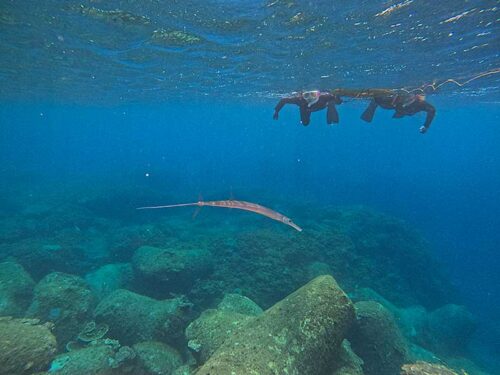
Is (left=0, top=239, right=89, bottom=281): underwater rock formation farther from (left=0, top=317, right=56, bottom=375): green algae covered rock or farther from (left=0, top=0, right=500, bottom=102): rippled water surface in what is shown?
(left=0, top=0, right=500, bottom=102): rippled water surface

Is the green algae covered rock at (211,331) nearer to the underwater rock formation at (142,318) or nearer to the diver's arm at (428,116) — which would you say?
the underwater rock formation at (142,318)

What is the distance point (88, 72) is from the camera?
23844 millimetres

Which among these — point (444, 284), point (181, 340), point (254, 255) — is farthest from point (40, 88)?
point (444, 284)

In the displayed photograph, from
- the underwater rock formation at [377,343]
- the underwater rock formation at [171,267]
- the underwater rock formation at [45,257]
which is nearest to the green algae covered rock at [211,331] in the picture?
the underwater rock formation at [377,343]

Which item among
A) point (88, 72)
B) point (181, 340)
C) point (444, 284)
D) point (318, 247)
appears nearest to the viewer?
point (181, 340)

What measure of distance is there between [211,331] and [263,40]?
13.1m

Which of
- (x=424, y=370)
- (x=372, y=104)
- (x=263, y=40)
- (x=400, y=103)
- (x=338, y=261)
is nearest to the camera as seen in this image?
(x=424, y=370)

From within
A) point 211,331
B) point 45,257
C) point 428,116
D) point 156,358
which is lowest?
point 45,257

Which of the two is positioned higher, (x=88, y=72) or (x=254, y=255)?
(x=88, y=72)

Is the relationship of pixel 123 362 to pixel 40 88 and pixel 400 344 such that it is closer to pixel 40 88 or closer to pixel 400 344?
pixel 400 344

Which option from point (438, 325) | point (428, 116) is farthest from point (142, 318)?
point (438, 325)

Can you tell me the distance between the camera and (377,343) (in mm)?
7238

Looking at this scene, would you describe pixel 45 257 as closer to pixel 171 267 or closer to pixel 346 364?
pixel 171 267

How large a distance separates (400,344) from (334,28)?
11814mm
